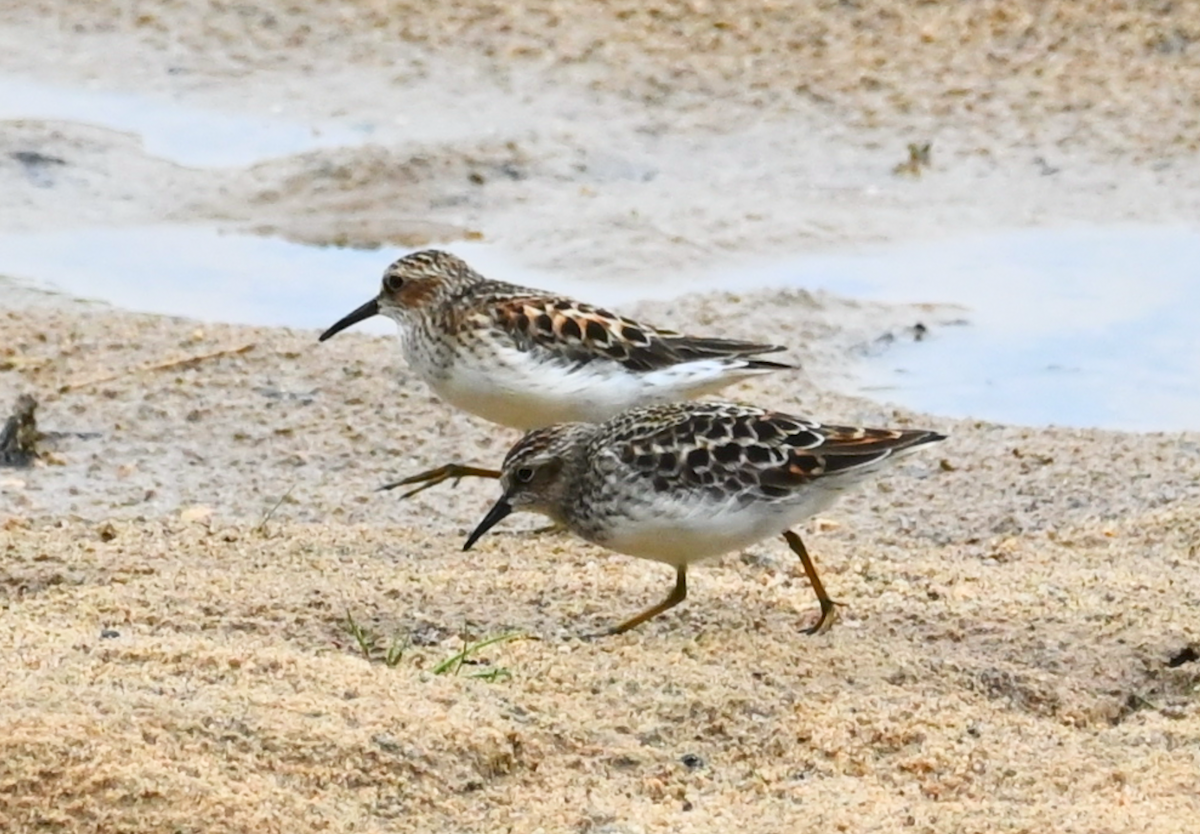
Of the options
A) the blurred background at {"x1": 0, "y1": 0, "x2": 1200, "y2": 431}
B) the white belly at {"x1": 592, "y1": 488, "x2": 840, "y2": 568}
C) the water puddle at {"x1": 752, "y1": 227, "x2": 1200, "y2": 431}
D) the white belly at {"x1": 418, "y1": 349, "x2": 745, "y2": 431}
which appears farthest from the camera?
the blurred background at {"x1": 0, "y1": 0, "x2": 1200, "y2": 431}

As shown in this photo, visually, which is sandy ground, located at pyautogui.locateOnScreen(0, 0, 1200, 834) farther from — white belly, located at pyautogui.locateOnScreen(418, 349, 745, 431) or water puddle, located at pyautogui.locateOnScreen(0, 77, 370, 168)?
white belly, located at pyautogui.locateOnScreen(418, 349, 745, 431)

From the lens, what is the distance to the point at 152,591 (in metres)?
5.50

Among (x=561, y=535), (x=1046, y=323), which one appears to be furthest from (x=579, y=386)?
(x=1046, y=323)

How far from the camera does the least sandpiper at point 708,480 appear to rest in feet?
17.6

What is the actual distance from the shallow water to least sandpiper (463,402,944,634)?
276 centimetres

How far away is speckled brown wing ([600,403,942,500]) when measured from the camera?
17.6 ft

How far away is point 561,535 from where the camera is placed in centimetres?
660

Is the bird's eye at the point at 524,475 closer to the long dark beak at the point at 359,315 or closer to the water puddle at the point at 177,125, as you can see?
the long dark beak at the point at 359,315

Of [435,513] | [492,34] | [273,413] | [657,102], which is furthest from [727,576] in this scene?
[492,34]

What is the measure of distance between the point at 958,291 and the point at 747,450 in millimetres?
3918

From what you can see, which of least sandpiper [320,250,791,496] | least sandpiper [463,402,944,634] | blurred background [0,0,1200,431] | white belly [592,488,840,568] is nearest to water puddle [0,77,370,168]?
blurred background [0,0,1200,431]

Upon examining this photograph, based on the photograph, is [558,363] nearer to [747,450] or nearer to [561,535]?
[561,535]

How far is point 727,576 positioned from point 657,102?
204 inches

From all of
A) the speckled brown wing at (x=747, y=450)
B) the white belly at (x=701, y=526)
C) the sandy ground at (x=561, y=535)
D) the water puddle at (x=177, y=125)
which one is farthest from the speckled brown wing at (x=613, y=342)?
the water puddle at (x=177, y=125)
